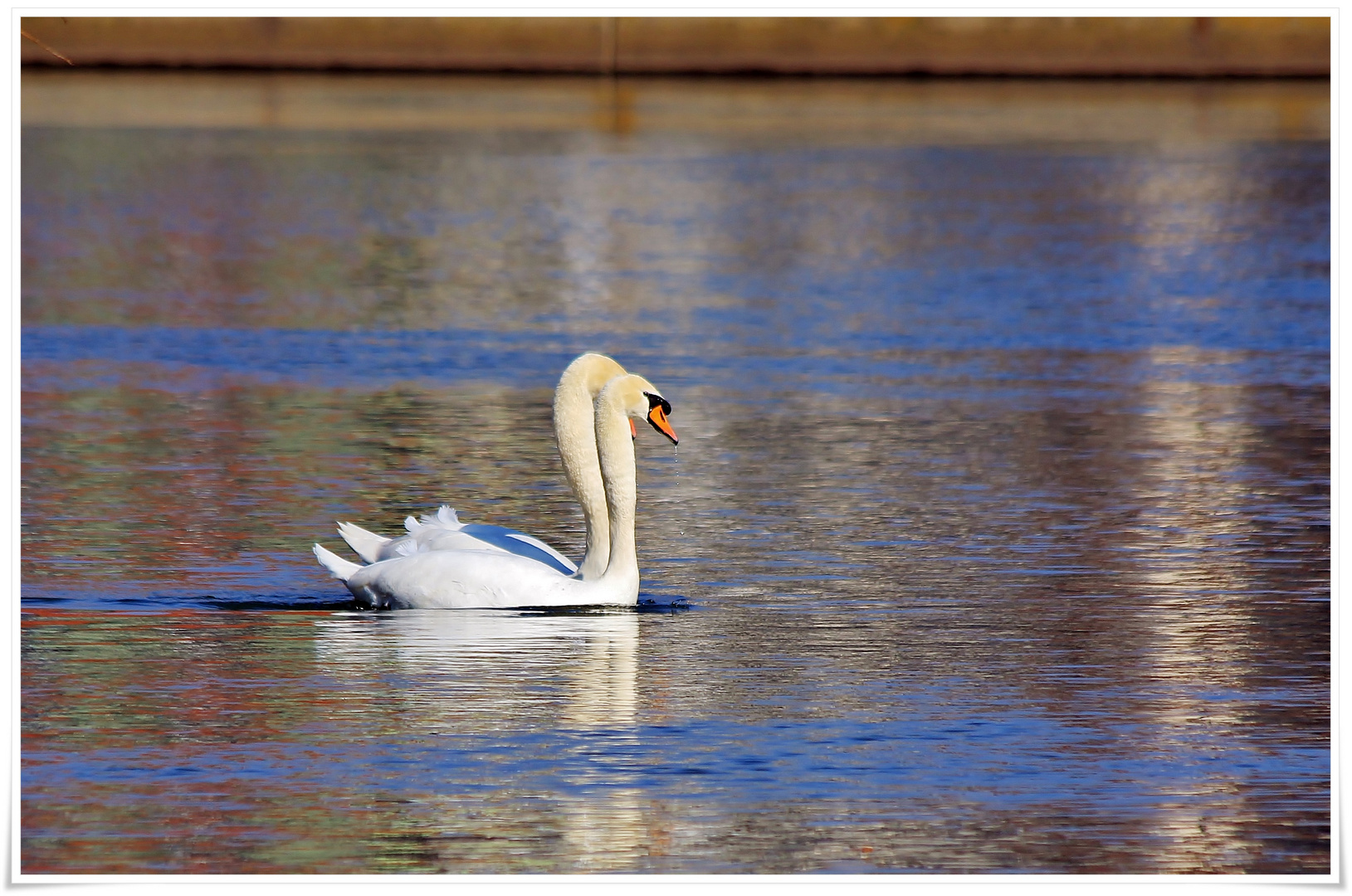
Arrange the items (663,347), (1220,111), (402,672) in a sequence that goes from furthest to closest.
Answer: (1220,111) → (663,347) → (402,672)

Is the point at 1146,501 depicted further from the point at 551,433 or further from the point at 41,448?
the point at 41,448

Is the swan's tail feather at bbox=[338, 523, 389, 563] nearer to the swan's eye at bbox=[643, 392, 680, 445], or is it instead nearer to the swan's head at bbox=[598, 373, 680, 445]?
the swan's head at bbox=[598, 373, 680, 445]

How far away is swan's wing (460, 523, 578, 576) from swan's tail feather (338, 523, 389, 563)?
37 centimetres

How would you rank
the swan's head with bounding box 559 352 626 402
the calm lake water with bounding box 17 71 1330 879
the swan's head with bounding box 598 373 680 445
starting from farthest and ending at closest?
the swan's head with bounding box 559 352 626 402, the swan's head with bounding box 598 373 680 445, the calm lake water with bounding box 17 71 1330 879

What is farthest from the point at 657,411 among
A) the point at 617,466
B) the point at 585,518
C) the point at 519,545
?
the point at 519,545

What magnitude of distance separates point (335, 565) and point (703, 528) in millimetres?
2271

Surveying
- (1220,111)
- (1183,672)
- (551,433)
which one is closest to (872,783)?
(1183,672)

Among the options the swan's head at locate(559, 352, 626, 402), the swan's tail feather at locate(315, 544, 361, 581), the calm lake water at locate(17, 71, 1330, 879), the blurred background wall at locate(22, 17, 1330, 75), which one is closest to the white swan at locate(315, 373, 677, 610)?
the swan's tail feather at locate(315, 544, 361, 581)

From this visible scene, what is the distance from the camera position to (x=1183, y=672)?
8805mm

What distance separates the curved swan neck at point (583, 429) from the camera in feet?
32.8

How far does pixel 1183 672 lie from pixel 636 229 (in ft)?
51.6

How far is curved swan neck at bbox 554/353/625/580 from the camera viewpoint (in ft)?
32.8

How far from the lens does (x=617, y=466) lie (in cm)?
996

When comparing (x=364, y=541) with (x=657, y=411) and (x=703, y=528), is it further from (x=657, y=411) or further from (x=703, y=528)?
(x=703, y=528)
